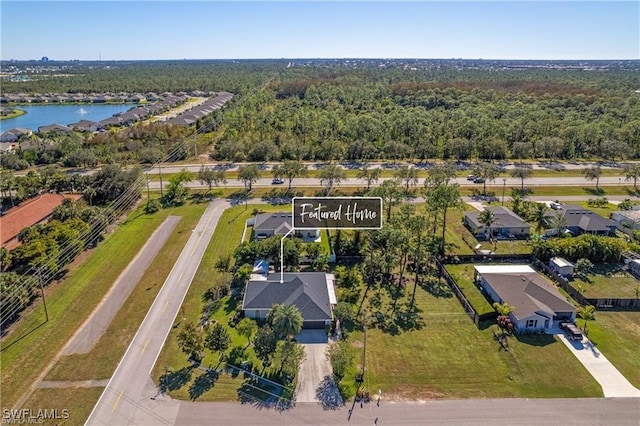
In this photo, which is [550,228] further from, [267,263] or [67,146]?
[67,146]

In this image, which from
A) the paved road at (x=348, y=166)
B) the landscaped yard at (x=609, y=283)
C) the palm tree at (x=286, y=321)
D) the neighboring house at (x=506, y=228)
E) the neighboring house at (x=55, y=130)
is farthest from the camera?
the neighboring house at (x=55, y=130)

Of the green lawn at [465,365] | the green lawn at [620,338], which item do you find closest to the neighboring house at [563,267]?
Result: the green lawn at [620,338]

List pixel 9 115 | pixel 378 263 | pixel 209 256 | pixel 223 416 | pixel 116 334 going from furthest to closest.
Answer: pixel 9 115, pixel 209 256, pixel 378 263, pixel 116 334, pixel 223 416

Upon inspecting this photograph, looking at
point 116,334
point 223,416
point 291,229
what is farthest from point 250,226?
point 223,416

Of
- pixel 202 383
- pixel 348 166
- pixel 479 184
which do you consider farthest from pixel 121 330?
pixel 479 184

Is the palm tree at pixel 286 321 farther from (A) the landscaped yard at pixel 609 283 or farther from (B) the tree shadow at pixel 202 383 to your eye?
(A) the landscaped yard at pixel 609 283

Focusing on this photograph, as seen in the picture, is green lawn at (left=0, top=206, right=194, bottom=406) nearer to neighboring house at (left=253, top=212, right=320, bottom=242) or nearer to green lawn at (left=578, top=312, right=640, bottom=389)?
neighboring house at (left=253, top=212, right=320, bottom=242)

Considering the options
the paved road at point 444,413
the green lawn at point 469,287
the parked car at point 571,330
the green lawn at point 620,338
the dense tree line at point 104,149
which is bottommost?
the paved road at point 444,413
